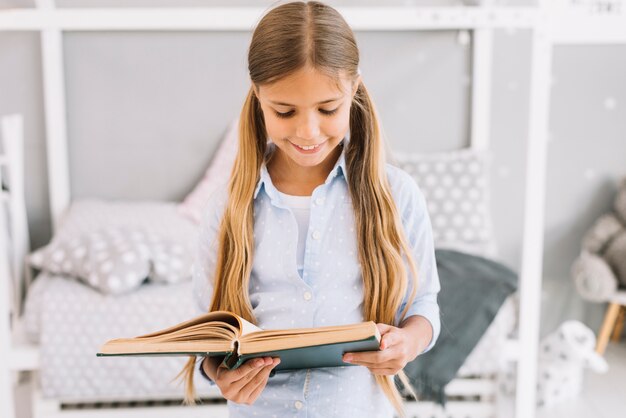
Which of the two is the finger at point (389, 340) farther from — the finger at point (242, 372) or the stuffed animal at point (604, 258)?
the stuffed animal at point (604, 258)

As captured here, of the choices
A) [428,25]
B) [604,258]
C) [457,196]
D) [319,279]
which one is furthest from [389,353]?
[604,258]

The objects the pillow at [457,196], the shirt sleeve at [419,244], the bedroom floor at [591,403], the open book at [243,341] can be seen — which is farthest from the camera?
the pillow at [457,196]

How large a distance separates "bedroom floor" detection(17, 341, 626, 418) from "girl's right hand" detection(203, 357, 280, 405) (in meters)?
1.24

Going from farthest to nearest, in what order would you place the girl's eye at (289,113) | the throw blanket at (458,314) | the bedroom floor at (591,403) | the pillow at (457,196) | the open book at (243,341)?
the pillow at (457,196), the bedroom floor at (591,403), the throw blanket at (458,314), the girl's eye at (289,113), the open book at (243,341)

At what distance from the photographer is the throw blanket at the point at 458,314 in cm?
171

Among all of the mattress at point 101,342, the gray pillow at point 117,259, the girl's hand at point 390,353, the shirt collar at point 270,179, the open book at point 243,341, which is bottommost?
the mattress at point 101,342

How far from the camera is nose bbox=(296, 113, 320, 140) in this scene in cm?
86

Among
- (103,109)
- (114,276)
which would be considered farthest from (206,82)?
(114,276)

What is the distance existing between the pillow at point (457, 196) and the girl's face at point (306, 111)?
1358 millimetres

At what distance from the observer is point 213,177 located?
2287mm

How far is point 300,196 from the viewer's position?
994 millimetres

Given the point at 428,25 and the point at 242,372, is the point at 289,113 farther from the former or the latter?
the point at 428,25

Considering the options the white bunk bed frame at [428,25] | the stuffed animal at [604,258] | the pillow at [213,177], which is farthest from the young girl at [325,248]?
the stuffed animal at [604,258]

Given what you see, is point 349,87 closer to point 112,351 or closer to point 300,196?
point 300,196
